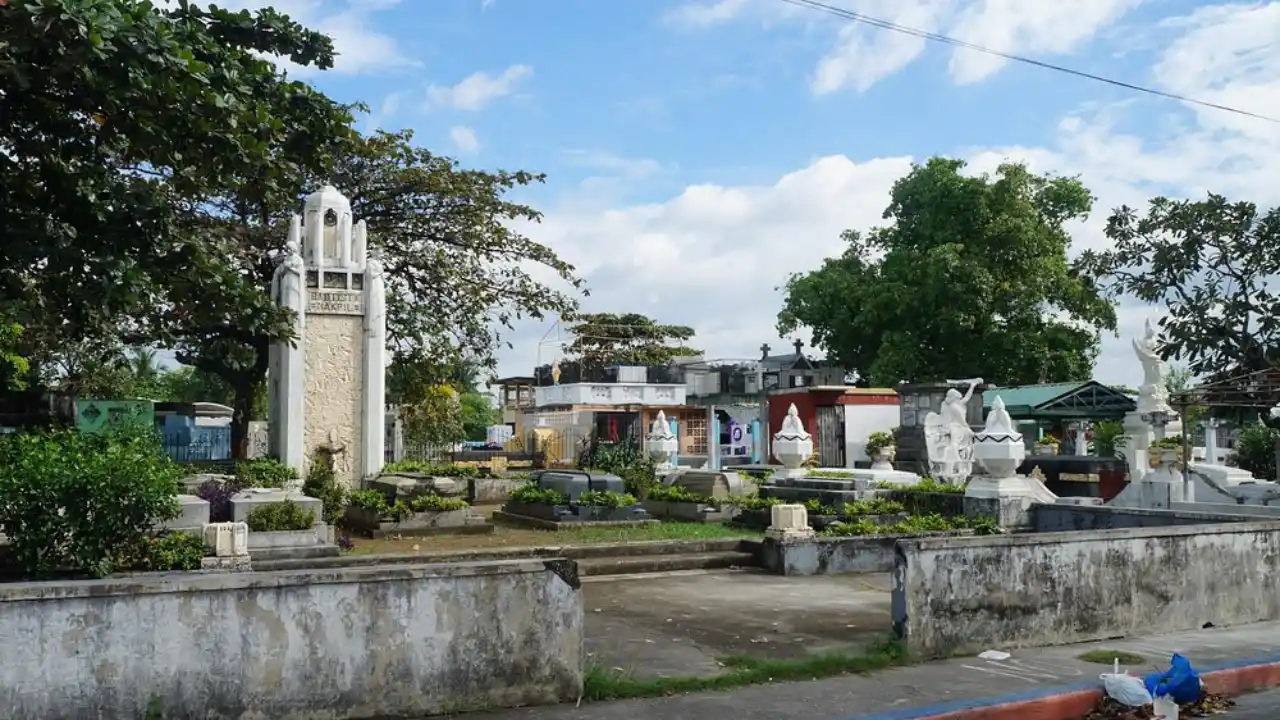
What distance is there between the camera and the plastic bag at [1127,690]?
22.6ft

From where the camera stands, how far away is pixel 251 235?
74.8 ft

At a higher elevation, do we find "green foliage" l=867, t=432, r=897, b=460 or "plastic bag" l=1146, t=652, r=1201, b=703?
"green foliage" l=867, t=432, r=897, b=460

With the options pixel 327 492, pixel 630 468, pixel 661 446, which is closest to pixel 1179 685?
pixel 327 492

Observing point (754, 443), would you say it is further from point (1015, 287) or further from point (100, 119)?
point (100, 119)

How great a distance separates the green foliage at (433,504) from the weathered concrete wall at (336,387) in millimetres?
4132

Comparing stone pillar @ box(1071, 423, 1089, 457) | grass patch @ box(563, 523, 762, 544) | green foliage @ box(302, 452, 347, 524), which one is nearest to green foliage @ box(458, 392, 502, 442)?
stone pillar @ box(1071, 423, 1089, 457)

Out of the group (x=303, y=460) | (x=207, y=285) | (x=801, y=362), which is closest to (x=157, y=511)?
(x=207, y=285)

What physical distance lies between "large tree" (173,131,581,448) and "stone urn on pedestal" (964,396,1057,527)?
42.0 ft

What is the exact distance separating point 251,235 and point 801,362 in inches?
1070

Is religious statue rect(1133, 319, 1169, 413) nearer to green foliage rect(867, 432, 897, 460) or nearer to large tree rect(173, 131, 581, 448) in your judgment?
green foliage rect(867, 432, 897, 460)

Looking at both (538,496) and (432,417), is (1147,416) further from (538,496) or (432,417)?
(432,417)

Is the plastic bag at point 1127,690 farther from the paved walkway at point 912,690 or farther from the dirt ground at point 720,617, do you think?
the dirt ground at point 720,617

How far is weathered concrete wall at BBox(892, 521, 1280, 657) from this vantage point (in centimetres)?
812

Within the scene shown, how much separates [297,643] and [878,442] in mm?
22779
